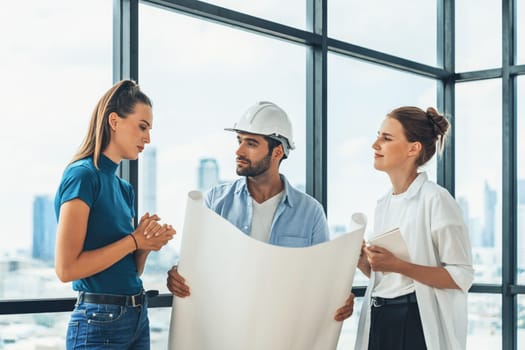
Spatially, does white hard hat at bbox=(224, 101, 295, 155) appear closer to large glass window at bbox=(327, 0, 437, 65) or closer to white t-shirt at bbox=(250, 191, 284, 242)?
white t-shirt at bbox=(250, 191, 284, 242)

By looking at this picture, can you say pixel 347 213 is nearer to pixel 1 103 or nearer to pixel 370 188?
pixel 370 188

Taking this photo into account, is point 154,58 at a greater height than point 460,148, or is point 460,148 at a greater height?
point 154,58

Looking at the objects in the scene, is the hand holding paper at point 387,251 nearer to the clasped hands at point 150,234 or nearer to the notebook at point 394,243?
the notebook at point 394,243

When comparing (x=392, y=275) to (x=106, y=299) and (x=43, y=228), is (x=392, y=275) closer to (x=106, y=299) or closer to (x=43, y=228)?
(x=106, y=299)

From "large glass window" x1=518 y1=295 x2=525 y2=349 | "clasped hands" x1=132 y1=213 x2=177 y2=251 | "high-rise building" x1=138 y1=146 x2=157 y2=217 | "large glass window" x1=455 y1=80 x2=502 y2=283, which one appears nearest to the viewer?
"clasped hands" x1=132 y1=213 x2=177 y2=251

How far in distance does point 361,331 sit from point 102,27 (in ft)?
4.83

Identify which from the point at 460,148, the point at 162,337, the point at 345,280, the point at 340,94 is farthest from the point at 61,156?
the point at 460,148

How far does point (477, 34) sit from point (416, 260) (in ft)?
7.24

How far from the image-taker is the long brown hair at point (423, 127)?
285cm

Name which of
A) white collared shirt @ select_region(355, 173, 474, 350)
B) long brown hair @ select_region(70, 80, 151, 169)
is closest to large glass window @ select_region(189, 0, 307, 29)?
long brown hair @ select_region(70, 80, 151, 169)

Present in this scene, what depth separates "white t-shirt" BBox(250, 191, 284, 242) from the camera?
113 inches

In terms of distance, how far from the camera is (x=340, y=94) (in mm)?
3969

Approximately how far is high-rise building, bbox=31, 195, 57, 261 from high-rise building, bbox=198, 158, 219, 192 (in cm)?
70

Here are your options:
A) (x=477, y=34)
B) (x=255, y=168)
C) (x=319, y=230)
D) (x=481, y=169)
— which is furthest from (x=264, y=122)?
(x=477, y=34)
